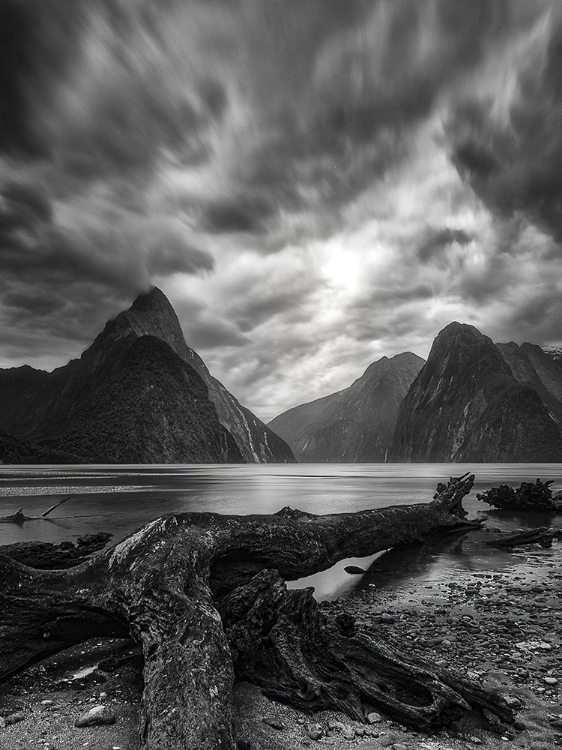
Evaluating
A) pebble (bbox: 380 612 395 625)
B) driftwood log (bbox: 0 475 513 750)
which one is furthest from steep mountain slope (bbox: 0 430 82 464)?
pebble (bbox: 380 612 395 625)

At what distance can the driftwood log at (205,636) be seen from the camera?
384 centimetres

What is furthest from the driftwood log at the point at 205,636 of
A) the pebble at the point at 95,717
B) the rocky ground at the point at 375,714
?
the pebble at the point at 95,717

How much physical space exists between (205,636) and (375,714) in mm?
1859

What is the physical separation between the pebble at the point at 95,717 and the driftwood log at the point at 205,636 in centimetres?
58

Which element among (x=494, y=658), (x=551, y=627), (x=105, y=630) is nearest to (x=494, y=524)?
(x=551, y=627)

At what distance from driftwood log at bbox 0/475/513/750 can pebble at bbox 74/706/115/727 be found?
1.91ft

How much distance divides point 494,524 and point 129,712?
1920 cm

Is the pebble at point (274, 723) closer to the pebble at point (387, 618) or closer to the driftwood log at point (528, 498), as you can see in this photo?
the pebble at point (387, 618)

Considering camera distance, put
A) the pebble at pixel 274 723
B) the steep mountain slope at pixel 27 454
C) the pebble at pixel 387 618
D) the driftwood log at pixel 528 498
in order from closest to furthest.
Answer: the pebble at pixel 274 723 → the pebble at pixel 387 618 → the driftwood log at pixel 528 498 → the steep mountain slope at pixel 27 454

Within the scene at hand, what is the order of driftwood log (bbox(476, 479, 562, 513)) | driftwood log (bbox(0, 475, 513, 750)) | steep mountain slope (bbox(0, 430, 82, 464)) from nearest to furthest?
1. driftwood log (bbox(0, 475, 513, 750))
2. driftwood log (bbox(476, 479, 562, 513))
3. steep mountain slope (bbox(0, 430, 82, 464))

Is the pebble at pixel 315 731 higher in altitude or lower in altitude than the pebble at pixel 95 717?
higher

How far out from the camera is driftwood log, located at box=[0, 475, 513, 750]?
384cm

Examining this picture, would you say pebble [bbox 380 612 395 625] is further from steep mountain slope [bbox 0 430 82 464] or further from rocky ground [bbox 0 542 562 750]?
steep mountain slope [bbox 0 430 82 464]

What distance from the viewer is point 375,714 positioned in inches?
173
